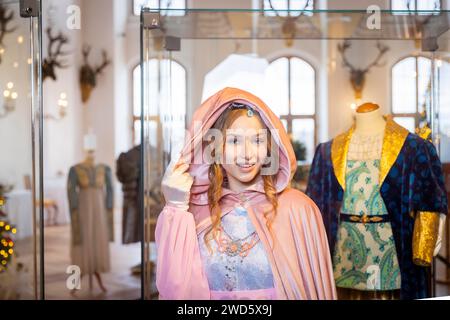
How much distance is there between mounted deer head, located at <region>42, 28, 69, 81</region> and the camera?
5.28 feet

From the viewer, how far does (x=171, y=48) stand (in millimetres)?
1603

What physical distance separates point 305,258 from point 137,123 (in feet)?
2.24

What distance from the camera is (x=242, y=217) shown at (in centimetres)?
144

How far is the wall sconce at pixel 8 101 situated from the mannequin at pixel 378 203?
0.99 metres

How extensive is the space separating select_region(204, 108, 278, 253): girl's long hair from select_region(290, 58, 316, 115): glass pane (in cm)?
17

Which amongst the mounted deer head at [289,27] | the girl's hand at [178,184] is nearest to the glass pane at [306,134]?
the mounted deer head at [289,27]

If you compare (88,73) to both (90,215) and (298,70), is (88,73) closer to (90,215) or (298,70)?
(90,215)

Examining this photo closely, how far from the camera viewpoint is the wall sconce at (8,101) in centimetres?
163

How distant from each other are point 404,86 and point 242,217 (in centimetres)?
65

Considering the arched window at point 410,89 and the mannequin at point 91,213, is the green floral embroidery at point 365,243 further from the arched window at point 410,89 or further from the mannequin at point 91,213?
the mannequin at point 91,213

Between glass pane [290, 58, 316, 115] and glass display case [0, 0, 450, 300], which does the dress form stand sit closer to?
glass display case [0, 0, 450, 300]

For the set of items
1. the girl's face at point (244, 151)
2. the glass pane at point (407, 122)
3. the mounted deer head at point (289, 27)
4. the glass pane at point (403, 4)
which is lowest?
the girl's face at point (244, 151)

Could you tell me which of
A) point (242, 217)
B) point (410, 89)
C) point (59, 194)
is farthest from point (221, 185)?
point (410, 89)
